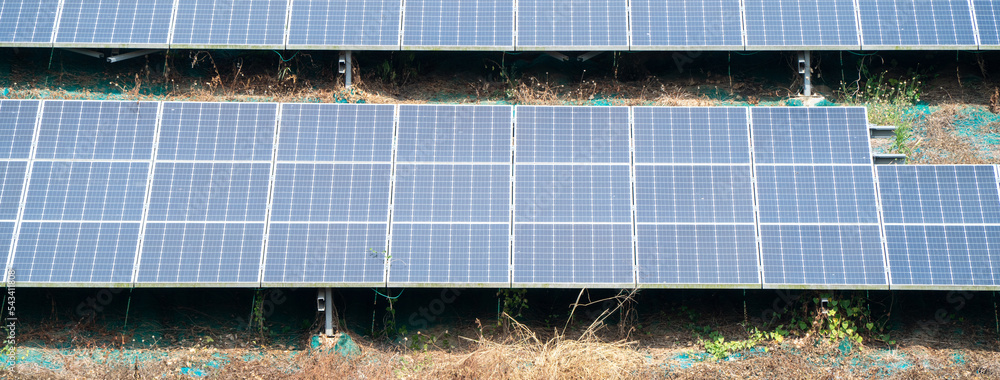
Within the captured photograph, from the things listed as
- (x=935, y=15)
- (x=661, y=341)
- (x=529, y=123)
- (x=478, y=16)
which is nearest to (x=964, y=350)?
(x=661, y=341)

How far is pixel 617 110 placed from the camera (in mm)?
13320

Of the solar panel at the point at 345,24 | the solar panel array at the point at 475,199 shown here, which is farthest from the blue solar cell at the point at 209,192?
the solar panel at the point at 345,24

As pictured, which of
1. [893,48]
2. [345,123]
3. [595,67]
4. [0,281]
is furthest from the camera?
[595,67]

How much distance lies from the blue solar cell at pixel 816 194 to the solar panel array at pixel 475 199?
0.10 ft

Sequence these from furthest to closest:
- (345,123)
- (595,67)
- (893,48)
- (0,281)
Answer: (595,67)
(893,48)
(345,123)
(0,281)

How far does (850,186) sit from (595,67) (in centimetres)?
499

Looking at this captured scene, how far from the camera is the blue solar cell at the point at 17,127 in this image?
12938mm

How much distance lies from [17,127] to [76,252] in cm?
238

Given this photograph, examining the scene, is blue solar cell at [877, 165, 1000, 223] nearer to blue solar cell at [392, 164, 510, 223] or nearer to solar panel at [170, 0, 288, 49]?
blue solar cell at [392, 164, 510, 223]

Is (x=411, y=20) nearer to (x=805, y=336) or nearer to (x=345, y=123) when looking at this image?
(x=345, y=123)

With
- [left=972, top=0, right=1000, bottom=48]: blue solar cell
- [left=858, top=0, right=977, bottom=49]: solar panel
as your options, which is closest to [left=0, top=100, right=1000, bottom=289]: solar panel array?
[left=858, top=0, right=977, bottom=49]: solar panel

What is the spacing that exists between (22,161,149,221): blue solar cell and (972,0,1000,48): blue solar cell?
13.7m

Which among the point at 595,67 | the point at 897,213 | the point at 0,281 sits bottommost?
the point at 0,281

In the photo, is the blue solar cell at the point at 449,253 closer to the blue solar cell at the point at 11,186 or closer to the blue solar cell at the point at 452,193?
the blue solar cell at the point at 452,193
